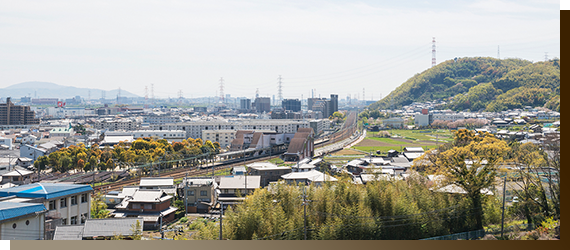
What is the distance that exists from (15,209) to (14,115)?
25640 millimetres

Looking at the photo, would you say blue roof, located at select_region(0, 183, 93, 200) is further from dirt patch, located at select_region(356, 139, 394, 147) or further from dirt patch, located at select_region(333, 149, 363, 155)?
dirt patch, located at select_region(356, 139, 394, 147)

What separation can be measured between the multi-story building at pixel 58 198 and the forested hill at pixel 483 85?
21.1m

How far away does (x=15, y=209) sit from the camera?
10.5 feet

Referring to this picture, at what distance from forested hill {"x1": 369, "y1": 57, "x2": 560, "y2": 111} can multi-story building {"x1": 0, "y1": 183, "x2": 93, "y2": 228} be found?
2110 cm

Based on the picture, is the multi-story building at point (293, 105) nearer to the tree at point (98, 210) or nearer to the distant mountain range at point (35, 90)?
the distant mountain range at point (35, 90)

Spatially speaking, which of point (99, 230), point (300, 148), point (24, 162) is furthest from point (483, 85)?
point (99, 230)

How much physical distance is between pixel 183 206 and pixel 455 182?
454 centimetres

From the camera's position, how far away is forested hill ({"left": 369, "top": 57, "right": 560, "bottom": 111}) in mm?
25148

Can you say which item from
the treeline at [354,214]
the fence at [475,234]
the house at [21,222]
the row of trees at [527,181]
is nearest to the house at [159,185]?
→ the treeline at [354,214]

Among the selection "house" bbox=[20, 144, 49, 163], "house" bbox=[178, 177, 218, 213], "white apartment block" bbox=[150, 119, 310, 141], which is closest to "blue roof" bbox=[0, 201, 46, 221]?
"house" bbox=[178, 177, 218, 213]

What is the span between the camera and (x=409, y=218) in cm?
434

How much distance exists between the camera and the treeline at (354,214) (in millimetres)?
4020

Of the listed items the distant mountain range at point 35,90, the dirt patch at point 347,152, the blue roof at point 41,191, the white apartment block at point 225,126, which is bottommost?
the dirt patch at point 347,152

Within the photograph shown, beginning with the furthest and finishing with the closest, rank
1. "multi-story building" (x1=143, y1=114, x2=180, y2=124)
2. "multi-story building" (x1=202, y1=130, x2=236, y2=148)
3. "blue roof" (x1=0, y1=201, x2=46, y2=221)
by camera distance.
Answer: "multi-story building" (x1=143, y1=114, x2=180, y2=124), "multi-story building" (x1=202, y1=130, x2=236, y2=148), "blue roof" (x1=0, y1=201, x2=46, y2=221)
